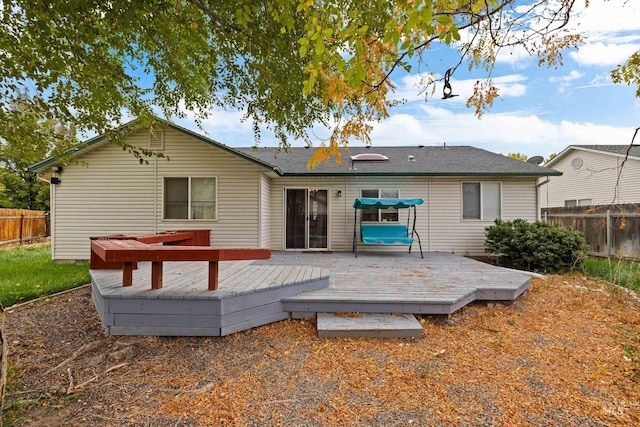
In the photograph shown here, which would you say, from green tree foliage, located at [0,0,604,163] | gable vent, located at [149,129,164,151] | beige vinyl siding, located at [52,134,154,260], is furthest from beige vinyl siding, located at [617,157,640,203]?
beige vinyl siding, located at [52,134,154,260]

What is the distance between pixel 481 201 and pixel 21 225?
710 inches

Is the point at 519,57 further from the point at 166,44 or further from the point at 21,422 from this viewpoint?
the point at 21,422

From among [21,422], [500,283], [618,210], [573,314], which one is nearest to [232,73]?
[21,422]

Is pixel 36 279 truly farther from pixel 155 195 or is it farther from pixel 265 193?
pixel 265 193

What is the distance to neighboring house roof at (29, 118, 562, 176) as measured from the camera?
25.1 feet

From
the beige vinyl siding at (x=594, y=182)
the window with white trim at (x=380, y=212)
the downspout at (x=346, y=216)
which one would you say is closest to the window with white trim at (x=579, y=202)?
the beige vinyl siding at (x=594, y=182)

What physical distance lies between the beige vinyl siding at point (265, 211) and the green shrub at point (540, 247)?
20.5 feet

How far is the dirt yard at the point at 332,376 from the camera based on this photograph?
2.03 m

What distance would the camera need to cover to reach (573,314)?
13.0 ft

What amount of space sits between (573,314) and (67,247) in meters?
10.9

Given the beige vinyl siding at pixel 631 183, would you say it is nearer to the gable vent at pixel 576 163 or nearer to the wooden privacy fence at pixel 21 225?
the gable vent at pixel 576 163

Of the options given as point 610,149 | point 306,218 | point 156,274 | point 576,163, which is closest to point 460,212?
point 306,218

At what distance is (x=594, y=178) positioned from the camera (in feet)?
43.5

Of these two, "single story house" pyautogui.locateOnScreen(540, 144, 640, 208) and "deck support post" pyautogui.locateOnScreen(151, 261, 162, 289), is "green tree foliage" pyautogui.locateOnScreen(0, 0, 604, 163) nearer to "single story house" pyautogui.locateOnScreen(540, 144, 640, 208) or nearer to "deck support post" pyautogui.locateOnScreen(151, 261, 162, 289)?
"deck support post" pyautogui.locateOnScreen(151, 261, 162, 289)
